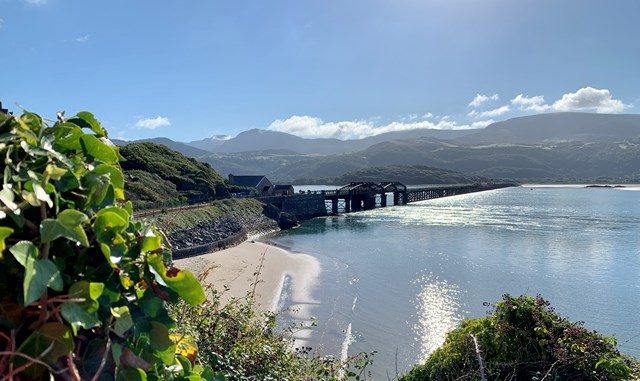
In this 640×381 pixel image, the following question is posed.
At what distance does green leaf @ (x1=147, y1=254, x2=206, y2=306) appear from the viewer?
122 cm

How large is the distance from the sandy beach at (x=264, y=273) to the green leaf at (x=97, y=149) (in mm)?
19091

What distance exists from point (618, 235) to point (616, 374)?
50543 millimetres

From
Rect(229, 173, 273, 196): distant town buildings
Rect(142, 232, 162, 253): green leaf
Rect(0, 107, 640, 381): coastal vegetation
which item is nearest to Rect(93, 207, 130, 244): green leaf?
Rect(0, 107, 640, 381): coastal vegetation

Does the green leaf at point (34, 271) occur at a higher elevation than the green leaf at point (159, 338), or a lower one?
higher

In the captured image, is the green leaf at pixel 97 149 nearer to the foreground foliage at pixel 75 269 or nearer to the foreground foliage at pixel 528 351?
the foreground foliage at pixel 75 269

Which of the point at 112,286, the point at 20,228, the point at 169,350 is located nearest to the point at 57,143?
the point at 20,228

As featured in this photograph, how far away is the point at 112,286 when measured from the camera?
1122mm

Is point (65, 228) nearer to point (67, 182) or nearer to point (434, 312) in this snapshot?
point (67, 182)

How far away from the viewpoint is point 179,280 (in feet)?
4.11

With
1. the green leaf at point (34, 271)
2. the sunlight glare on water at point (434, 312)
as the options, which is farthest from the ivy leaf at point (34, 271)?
the sunlight glare on water at point (434, 312)

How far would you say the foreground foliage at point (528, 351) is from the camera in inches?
209

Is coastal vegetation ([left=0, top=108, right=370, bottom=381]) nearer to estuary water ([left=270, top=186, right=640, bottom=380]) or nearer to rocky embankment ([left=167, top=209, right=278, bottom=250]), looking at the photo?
estuary water ([left=270, top=186, right=640, bottom=380])

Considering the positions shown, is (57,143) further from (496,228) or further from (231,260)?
(496,228)

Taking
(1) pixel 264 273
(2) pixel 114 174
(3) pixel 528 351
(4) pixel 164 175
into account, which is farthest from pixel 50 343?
(4) pixel 164 175
